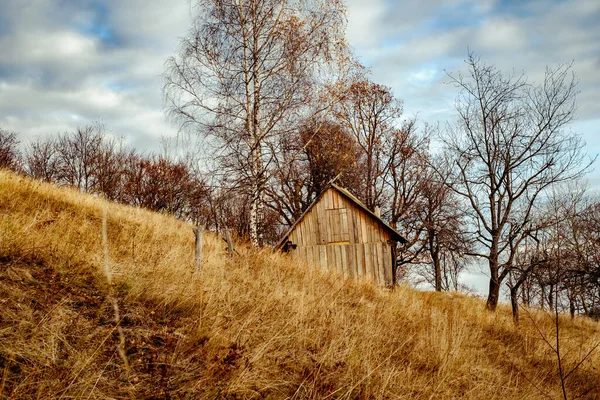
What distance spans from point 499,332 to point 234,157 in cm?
894

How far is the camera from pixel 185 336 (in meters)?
3.58

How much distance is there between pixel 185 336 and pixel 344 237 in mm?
14018

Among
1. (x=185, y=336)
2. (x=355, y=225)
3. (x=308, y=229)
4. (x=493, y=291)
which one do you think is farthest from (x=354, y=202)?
(x=185, y=336)

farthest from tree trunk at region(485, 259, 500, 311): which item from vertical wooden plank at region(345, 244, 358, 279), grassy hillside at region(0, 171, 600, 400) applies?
grassy hillside at region(0, 171, 600, 400)

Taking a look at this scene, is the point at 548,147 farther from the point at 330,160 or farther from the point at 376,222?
the point at 330,160

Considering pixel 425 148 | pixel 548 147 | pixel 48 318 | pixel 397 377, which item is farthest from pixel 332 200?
pixel 48 318

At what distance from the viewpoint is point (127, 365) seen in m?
2.89

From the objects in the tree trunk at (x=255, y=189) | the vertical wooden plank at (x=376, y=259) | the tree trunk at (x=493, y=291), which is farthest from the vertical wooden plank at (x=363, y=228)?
the tree trunk at (x=255, y=189)

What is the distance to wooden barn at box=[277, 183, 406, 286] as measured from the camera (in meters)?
16.9

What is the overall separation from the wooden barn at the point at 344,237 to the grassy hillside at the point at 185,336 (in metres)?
9.77

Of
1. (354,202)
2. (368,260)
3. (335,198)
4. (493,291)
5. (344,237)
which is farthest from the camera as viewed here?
(335,198)

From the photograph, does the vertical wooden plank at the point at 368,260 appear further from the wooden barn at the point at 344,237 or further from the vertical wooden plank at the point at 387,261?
the vertical wooden plank at the point at 387,261

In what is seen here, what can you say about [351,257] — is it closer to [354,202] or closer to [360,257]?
[360,257]

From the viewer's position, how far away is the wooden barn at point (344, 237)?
16906 mm
